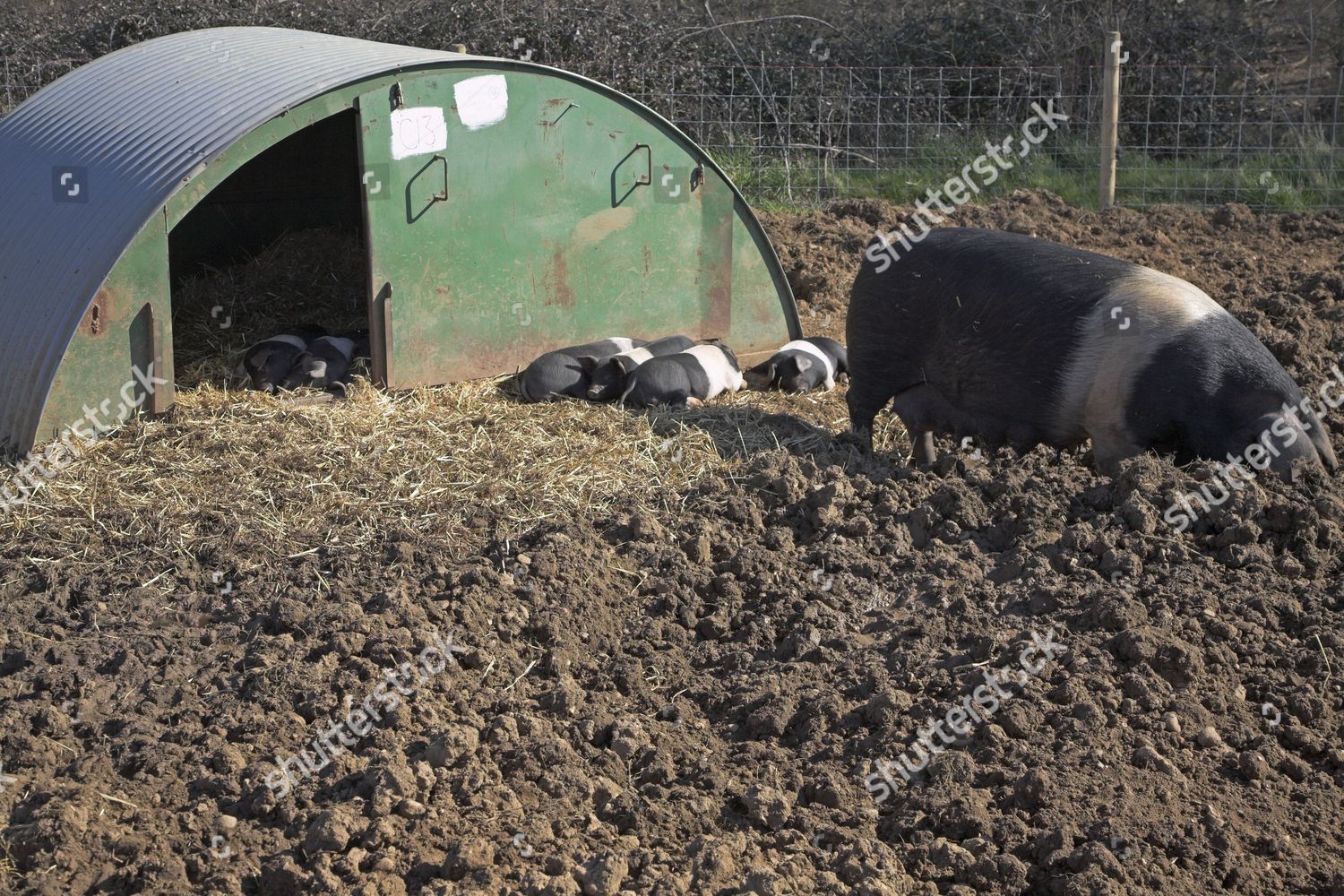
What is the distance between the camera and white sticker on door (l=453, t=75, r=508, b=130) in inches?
243

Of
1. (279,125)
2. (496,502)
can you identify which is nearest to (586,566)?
(496,502)

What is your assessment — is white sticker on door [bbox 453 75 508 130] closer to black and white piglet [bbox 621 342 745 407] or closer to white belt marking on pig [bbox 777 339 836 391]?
black and white piglet [bbox 621 342 745 407]

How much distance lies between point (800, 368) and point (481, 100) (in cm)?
208

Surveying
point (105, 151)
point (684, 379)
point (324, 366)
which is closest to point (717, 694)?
point (684, 379)

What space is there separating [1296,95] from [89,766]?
1296 cm

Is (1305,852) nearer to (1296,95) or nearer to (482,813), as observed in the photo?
(482,813)

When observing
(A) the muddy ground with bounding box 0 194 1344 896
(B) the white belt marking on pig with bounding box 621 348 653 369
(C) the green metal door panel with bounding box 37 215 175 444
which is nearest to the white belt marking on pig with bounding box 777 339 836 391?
(B) the white belt marking on pig with bounding box 621 348 653 369

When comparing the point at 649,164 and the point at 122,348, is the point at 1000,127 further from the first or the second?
the point at 122,348

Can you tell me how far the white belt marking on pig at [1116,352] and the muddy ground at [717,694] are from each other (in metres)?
0.23

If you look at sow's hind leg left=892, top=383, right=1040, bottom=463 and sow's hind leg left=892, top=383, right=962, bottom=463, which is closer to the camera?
sow's hind leg left=892, top=383, right=1040, bottom=463

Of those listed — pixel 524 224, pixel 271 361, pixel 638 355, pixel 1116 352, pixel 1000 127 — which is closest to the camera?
pixel 1116 352

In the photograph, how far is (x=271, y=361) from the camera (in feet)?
20.7

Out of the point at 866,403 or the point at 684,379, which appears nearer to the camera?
the point at 866,403

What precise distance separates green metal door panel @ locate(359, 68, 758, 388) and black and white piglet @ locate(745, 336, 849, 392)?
1.68 feet
